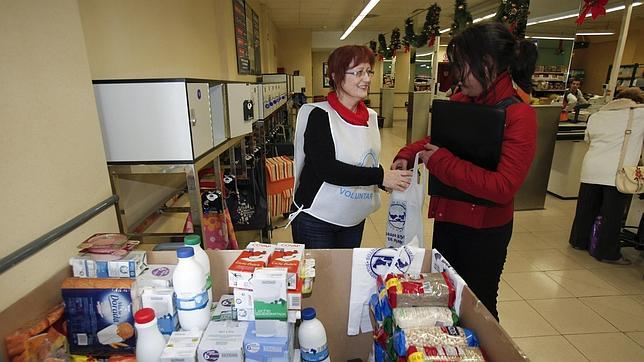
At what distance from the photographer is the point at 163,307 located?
36.7 inches

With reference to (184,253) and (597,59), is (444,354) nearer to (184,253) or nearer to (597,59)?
(184,253)

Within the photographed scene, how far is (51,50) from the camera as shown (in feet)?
3.40

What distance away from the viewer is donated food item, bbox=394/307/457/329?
91cm

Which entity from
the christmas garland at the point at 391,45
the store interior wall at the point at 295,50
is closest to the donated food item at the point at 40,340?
the christmas garland at the point at 391,45

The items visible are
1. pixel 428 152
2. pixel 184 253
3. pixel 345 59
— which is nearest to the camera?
pixel 184 253

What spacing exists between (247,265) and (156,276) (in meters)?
0.30

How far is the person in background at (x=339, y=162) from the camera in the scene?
4.94 ft

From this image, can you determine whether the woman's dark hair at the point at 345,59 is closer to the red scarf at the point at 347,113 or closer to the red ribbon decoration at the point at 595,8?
the red scarf at the point at 347,113

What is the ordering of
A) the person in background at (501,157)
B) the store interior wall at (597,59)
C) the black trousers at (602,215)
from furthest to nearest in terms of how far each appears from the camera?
1. the store interior wall at (597,59)
2. the black trousers at (602,215)
3. the person in background at (501,157)

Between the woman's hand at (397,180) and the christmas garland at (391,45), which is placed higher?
the christmas garland at (391,45)

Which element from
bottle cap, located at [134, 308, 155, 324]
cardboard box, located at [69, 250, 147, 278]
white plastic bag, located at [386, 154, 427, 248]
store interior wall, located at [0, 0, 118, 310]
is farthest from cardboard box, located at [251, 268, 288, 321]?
white plastic bag, located at [386, 154, 427, 248]

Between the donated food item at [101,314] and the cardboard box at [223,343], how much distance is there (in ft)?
0.77

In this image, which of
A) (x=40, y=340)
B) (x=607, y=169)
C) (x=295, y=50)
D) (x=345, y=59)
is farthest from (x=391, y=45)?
(x=40, y=340)

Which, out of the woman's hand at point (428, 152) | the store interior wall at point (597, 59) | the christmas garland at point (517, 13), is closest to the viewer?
the woman's hand at point (428, 152)
